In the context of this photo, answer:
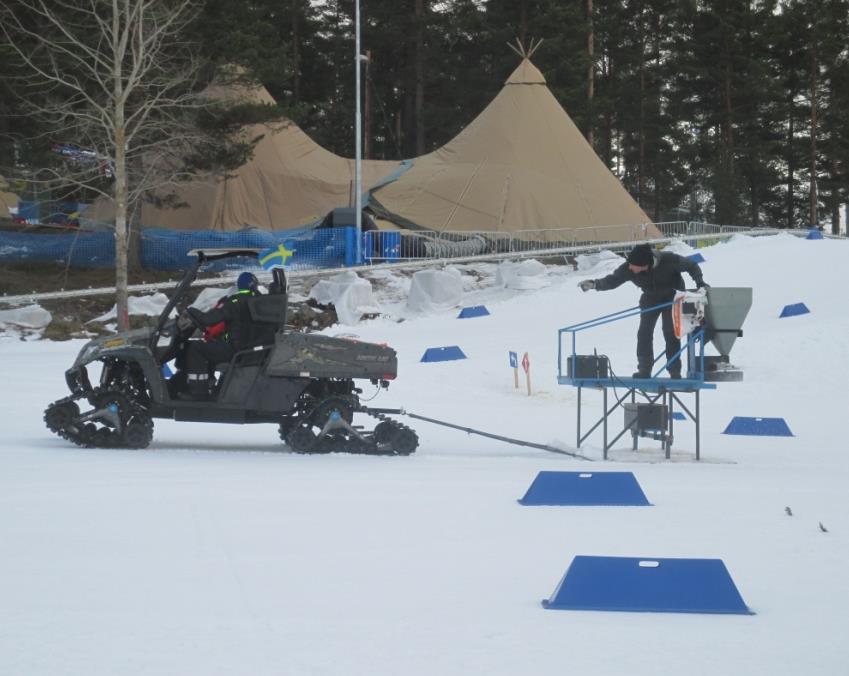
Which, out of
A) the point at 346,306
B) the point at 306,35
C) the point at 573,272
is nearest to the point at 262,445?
the point at 346,306

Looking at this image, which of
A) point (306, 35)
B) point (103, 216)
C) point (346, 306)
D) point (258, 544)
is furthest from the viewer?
point (306, 35)

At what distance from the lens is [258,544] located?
6613 millimetres

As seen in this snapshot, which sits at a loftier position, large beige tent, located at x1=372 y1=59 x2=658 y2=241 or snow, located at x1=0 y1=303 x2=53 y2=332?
large beige tent, located at x1=372 y1=59 x2=658 y2=241

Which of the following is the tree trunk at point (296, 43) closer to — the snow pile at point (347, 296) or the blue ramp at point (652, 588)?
the snow pile at point (347, 296)

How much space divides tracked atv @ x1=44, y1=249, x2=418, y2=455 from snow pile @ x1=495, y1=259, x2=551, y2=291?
14851 mm

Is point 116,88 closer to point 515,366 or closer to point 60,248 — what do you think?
point 60,248

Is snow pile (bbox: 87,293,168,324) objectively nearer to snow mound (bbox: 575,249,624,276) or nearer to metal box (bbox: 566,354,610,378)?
snow mound (bbox: 575,249,624,276)

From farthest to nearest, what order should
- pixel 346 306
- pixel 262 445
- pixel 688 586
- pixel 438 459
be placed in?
pixel 346 306, pixel 262 445, pixel 438 459, pixel 688 586

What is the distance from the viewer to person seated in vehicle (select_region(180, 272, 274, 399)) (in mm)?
10336

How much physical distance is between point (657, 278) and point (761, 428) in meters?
2.63

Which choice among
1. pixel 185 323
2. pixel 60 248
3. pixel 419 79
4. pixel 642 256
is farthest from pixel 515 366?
pixel 419 79

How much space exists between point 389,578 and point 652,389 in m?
5.37

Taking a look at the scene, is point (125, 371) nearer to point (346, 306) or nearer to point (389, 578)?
point (389, 578)

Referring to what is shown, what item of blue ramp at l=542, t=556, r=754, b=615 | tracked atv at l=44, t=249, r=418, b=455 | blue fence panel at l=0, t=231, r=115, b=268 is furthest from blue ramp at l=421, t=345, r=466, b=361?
blue fence panel at l=0, t=231, r=115, b=268
